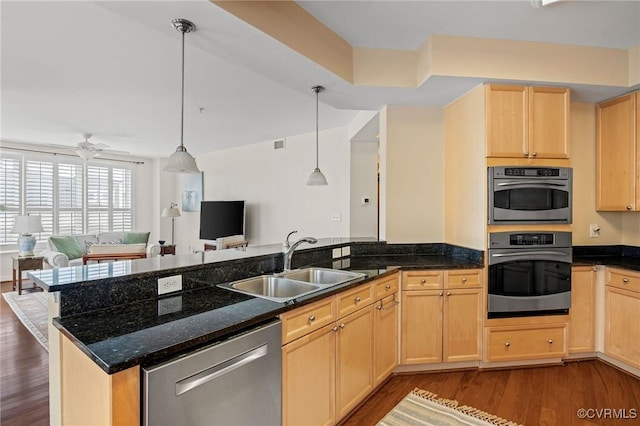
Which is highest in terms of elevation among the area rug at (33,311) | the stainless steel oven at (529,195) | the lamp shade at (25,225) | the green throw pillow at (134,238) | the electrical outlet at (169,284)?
the stainless steel oven at (529,195)

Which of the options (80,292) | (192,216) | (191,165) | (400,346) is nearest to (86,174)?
(192,216)

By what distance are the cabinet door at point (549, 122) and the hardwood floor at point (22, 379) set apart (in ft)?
13.3

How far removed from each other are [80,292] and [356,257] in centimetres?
219

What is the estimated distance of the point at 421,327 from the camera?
2604mm

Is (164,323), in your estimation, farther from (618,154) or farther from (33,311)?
(33,311)

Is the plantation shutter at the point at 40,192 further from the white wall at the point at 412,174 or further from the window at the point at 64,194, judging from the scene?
the white wall at the point at 412,174

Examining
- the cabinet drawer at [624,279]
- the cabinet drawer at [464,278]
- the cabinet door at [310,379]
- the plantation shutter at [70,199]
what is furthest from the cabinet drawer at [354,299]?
the plantation shutter at [70,199]

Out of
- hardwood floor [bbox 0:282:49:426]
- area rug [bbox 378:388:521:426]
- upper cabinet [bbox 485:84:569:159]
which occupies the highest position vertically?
upper cabinet [bbox 485:84:569:159]

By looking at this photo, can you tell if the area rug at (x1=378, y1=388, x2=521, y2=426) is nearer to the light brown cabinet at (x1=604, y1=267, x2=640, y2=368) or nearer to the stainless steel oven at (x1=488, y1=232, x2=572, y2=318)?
the stainless steel oven at (x1=488, y1=232, x2=572, y2=318)

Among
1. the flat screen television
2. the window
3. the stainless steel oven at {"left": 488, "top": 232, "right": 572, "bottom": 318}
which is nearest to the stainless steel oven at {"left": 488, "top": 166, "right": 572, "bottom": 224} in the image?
the stainless steel oven at {"left": 488, "top": 232, "right": 572, "bottom": 318}

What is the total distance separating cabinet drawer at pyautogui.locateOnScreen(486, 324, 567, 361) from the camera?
8.63 ft

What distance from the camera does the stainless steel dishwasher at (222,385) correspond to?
1.06 metres

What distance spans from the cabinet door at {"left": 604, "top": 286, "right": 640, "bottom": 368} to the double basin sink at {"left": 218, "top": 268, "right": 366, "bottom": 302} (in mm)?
2243

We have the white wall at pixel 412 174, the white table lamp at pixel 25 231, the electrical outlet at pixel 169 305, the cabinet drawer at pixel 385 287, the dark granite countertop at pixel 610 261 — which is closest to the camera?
the electrical outlet at pixel 169 305
